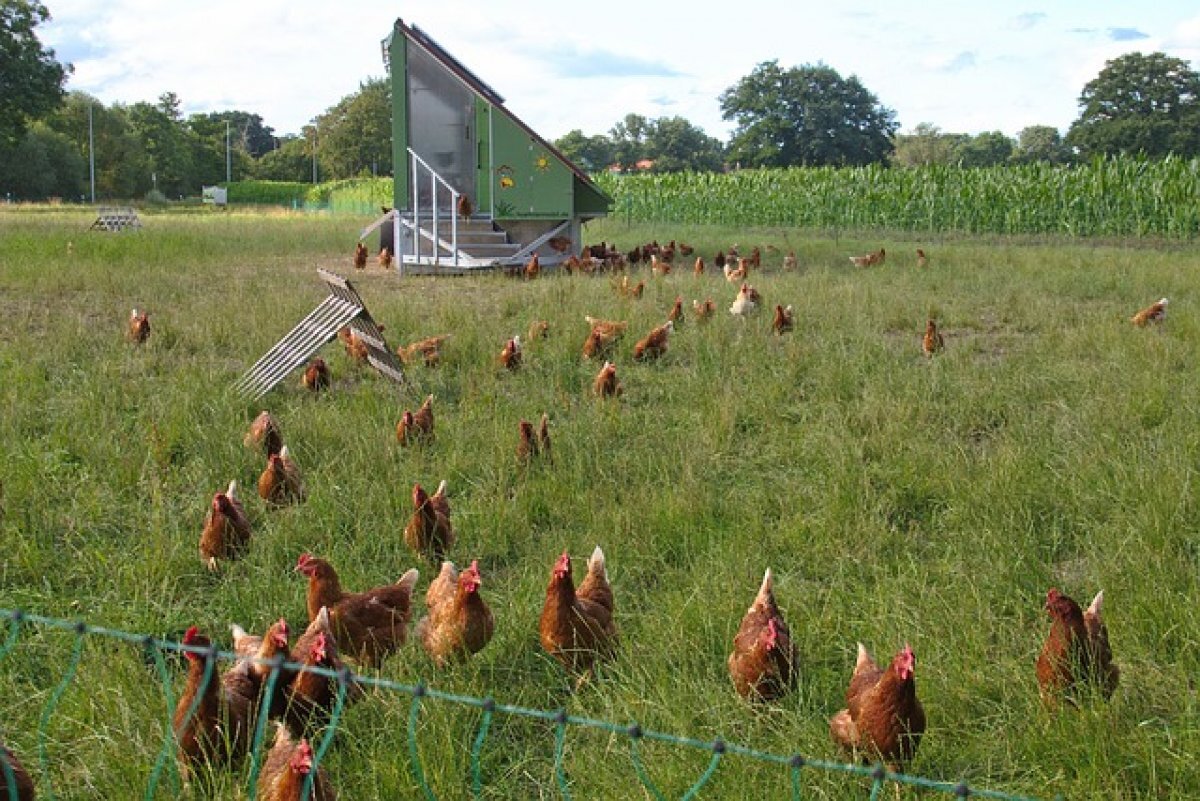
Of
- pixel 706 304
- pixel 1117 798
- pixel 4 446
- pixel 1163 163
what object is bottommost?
pixel 1117 798

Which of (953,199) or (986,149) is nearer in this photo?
(953,199)

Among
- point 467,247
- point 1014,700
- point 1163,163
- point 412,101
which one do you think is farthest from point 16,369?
point 1163,163

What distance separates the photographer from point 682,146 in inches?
3541

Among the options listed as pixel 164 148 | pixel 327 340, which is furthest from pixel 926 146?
pixel 327 340

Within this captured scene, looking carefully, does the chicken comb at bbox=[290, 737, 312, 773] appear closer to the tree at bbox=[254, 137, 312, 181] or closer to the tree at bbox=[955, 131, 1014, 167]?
the tree at bbox=[955, 131, 1014, 167]

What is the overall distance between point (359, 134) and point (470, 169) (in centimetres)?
5779

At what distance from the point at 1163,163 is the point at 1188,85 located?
41156 millimetres

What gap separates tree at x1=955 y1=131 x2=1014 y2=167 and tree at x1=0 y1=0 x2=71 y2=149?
65057 millimetres

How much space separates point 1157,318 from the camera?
8688mm

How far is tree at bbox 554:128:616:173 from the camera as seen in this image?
98375 mm

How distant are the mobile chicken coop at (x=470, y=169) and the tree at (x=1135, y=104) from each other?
47274 millimetres

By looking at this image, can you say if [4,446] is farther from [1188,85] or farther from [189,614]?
[1188,85]

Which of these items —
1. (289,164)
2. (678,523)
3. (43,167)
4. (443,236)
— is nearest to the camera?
(678,523)

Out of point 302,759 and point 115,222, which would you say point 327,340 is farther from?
point 115,222
